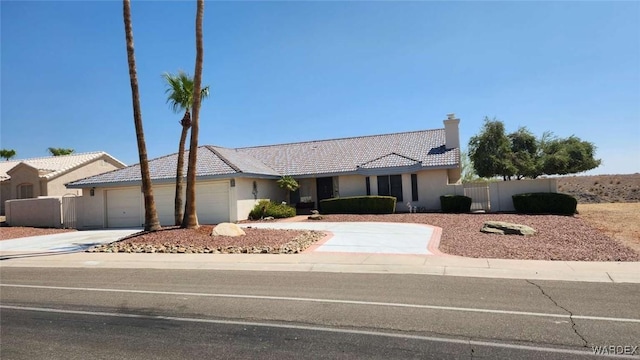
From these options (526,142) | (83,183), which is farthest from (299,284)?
(526,142)

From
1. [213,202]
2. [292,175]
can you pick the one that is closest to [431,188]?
[292,175]

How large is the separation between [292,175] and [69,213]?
13863 millimetres

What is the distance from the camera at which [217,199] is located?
24.1 metres

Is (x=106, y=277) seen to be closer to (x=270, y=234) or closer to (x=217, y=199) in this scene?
(x=270, y=234)

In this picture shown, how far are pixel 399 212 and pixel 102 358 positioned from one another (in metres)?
22.6

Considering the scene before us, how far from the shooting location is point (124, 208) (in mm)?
25828

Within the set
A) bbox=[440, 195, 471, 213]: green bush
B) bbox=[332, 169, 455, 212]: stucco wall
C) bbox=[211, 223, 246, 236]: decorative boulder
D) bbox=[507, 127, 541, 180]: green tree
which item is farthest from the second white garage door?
bbox=[507, 127, 541, 180]: green tree

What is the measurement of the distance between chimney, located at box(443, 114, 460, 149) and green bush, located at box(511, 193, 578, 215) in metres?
6.36

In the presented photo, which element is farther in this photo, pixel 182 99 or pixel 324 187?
pixel 324 187

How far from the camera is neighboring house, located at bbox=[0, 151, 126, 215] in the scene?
110ft

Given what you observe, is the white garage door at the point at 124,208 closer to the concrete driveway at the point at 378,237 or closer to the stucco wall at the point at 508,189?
the concrete driveway at the point at 378,237

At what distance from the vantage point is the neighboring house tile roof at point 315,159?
25.4 meters

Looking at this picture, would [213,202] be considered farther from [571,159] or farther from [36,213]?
[571,159]

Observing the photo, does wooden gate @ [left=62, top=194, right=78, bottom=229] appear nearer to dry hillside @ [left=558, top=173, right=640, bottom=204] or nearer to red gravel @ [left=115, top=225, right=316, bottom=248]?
red gravel @ [left=115, top=225, right=316, bottom=248]
